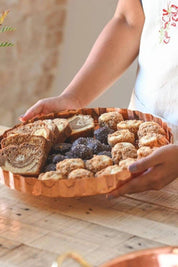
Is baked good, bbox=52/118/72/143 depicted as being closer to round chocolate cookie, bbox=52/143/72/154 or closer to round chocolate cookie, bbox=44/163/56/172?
round chocolate cookie, bbox=52/143/72/154

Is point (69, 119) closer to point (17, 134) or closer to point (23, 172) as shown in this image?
point (17, 134)

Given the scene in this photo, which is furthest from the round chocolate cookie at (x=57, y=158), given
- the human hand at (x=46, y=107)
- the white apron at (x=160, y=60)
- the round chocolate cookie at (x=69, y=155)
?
the white apron at (x=160, y=60)

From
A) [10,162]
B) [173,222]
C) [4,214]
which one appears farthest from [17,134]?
[173,222]

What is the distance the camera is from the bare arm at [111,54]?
5.94 ft

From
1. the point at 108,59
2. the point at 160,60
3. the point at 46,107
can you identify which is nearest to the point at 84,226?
the point at 46,107

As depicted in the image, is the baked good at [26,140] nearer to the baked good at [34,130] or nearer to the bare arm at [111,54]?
the baked good at [34,130]

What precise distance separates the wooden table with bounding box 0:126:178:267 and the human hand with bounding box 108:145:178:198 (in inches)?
1.6

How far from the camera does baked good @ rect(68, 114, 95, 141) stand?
1.47 meters

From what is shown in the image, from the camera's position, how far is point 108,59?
1.85m

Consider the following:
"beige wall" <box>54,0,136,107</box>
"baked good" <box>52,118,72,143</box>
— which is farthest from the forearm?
"beige wall" <box>54,0,136,107</box>

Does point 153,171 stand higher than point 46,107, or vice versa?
point 46,107

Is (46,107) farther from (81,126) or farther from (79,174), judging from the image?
(79,174)

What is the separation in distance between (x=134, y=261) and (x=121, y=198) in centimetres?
49

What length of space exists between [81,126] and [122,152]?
0.78ft
